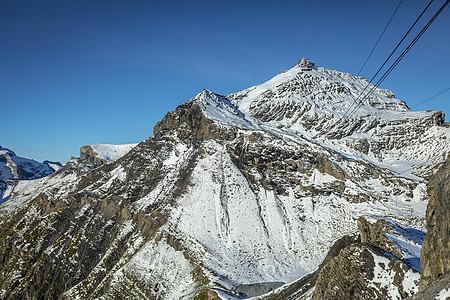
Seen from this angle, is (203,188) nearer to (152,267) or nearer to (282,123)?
(152,267)

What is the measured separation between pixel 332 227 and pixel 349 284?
240ft

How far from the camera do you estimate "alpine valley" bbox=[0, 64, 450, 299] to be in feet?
309

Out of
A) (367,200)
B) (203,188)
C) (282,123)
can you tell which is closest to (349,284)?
(367,200)

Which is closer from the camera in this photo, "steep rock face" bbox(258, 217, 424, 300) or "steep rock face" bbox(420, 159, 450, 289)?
"steep rock face" bbox(420, 159, 450, 289)

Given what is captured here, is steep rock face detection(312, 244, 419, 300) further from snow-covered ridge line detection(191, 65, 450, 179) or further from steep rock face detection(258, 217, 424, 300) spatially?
snow-covered ridge line detection(191, 65, 450, 179)

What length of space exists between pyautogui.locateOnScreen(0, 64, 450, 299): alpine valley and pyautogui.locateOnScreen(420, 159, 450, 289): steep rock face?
134ft

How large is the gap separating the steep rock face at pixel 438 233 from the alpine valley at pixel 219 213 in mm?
40818

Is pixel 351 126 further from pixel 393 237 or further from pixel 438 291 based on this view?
pixel 438 291

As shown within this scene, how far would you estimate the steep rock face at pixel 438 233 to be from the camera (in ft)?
72.8

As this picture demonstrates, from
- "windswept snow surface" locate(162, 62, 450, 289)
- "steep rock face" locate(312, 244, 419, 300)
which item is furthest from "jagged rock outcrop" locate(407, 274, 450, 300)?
"windswept snow surface" locate(162, 62, 450, 289)

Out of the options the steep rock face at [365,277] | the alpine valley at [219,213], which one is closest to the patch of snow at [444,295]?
the steep rock face at [365,277]

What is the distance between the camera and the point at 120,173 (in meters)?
141

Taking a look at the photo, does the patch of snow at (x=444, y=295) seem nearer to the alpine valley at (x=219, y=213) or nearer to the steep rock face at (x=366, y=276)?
the steep rock face at (x=366, y=276)

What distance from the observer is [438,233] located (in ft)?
77.0
